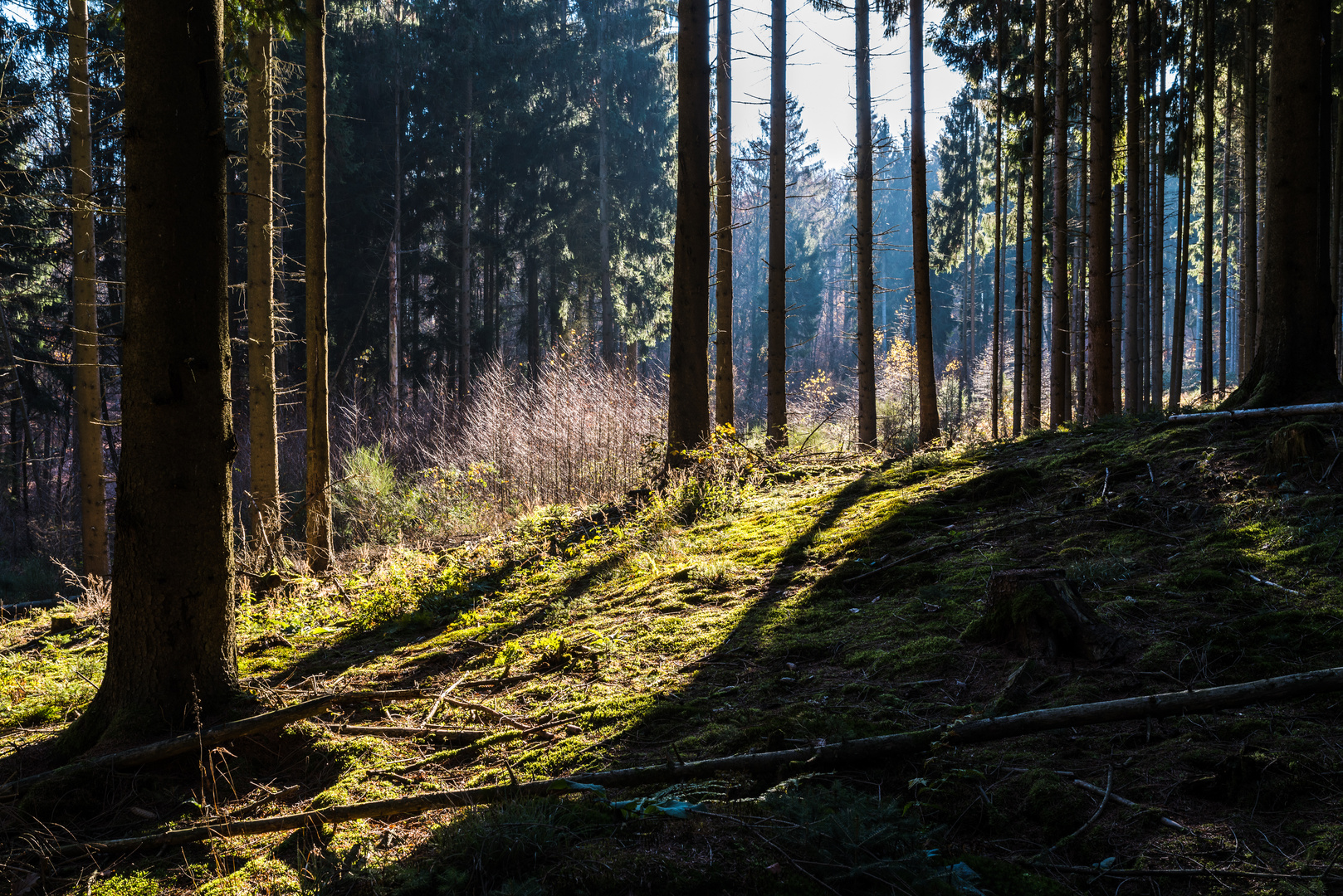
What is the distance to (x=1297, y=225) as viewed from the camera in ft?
16.5

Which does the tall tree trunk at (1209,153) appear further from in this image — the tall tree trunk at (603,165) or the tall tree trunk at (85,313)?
the tall tree trunk at (603,165)

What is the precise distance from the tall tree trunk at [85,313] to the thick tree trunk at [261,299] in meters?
1.89

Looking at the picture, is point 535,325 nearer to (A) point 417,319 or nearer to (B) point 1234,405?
(A) point 417,319

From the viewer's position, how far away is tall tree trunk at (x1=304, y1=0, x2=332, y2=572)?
7.91m

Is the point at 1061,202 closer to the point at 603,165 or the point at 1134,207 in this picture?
the point at 1134,207

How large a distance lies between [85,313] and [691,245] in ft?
26.2

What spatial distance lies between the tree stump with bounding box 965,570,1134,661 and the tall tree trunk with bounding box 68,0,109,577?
974cm

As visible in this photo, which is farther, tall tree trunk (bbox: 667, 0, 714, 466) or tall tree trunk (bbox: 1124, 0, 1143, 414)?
tall tree trunk (bbox: 1124, 0, 1143, 414)

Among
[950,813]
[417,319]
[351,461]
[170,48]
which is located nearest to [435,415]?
[417,319]

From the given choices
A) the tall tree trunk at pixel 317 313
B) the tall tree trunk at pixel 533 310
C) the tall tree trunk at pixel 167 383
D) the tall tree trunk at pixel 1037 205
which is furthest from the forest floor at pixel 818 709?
the tall tree trunk at pixel 533 310

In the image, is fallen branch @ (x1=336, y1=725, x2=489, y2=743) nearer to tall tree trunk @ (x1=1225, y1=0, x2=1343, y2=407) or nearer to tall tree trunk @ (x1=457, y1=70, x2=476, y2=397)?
tall tree trunk @ (x1=1225, y1=0, x2=1343, y2=407)

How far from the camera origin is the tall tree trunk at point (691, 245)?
26.1 feet

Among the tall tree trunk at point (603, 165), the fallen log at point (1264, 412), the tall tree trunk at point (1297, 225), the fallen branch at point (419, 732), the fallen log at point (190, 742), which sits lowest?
the fallen branch at point (419, 732)

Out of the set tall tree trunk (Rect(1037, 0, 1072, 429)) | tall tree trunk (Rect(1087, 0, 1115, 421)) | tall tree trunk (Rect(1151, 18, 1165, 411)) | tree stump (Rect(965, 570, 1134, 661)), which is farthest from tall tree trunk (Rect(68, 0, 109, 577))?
tall tree trunk (Rect(1151, 18, 1165, 411))
